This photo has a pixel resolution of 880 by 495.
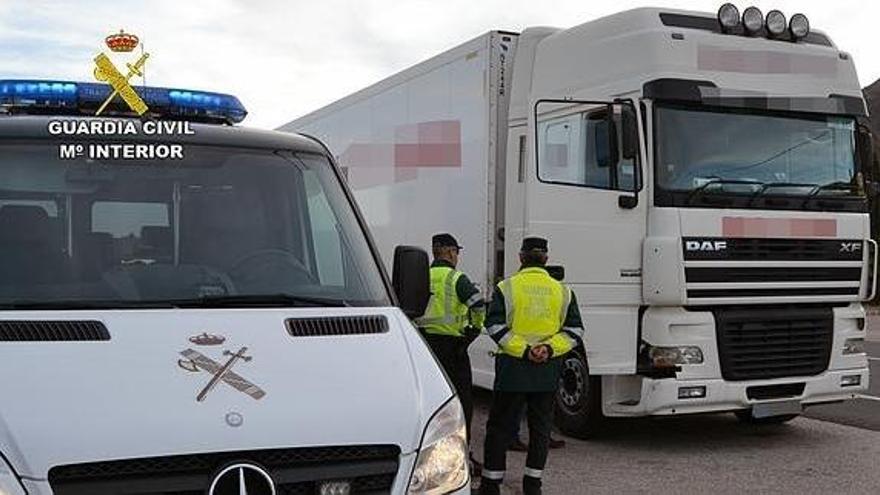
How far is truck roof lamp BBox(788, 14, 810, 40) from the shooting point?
339 inches

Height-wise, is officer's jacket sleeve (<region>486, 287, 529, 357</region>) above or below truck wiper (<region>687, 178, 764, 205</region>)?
below

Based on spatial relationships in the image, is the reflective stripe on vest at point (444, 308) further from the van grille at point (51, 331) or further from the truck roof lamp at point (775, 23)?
the van grille at point (51, 331)

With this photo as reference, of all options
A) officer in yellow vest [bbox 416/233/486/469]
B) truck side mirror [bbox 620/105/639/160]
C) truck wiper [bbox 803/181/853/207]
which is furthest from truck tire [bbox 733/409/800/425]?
officer in yellow vest [bbox 416/233/486/469]

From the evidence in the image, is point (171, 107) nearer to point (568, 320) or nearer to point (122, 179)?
point (122, 179)

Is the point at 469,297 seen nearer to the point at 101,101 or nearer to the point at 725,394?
the point at 725,394

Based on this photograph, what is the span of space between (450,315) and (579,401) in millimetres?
1772

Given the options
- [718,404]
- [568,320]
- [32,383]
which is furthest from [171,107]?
[718,404]

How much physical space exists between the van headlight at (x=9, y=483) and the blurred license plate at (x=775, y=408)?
21.5 feet

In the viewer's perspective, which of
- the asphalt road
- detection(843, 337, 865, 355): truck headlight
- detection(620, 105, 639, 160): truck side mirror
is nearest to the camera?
the asphalt road

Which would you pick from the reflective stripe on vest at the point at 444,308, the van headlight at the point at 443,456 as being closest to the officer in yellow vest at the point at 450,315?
the reflective stripe on vest at the point at 444,308

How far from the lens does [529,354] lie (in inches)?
258

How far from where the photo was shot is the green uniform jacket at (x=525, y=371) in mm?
6602

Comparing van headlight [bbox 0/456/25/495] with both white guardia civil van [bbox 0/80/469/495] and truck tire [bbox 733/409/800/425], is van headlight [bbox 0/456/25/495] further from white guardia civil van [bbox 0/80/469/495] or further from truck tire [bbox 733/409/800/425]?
truck tire [bbox 733/409/800/425]

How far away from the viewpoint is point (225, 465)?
303 cm
